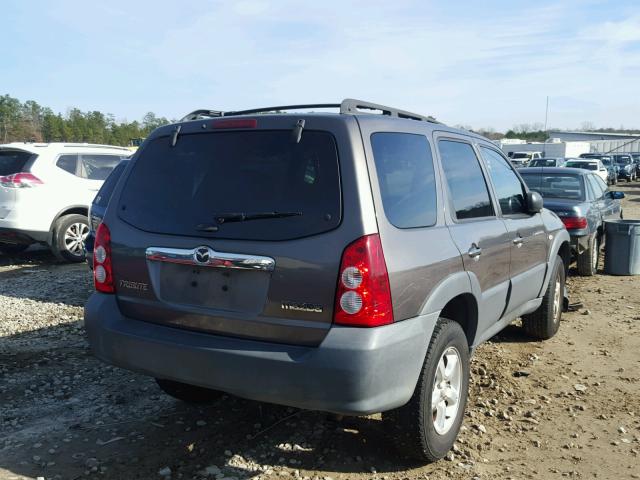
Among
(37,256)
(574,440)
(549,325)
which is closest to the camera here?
(574,440)

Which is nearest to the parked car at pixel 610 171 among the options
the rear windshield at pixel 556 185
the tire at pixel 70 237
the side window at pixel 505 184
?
the rear windshield at pixel 556 185

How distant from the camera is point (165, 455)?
11.1 feet

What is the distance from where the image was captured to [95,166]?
394 inches

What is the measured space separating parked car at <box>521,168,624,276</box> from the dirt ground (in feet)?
9.70

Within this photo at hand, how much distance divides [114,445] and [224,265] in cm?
148

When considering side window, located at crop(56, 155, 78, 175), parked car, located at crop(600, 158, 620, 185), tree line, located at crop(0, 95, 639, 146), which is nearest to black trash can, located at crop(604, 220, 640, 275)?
side window, located at crop(56, 155, 78, 175)

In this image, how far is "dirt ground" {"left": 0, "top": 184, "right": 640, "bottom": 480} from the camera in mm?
3293

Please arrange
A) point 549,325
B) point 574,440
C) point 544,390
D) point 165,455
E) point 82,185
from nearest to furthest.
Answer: point 165,455 → point 574,440 → point 544,390 → point 549,325 → point 82,185

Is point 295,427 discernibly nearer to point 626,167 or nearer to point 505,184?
point 505,184

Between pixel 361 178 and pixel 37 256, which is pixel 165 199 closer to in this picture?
pixel 361 178

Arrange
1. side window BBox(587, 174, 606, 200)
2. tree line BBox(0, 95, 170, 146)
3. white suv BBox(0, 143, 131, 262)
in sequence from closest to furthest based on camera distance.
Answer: white suv BBox(0, 143, 131, 262), side window BBox(587, 174, 606, 200), tree line BBox(0, 95, 170, 146)

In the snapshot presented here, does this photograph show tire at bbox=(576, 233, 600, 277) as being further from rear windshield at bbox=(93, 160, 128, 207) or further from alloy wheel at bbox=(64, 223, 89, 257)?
alloy wheel at bbox=(64, 223, 89, 257)

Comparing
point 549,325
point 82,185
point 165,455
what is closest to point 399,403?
point 165,455

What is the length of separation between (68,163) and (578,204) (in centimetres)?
792
